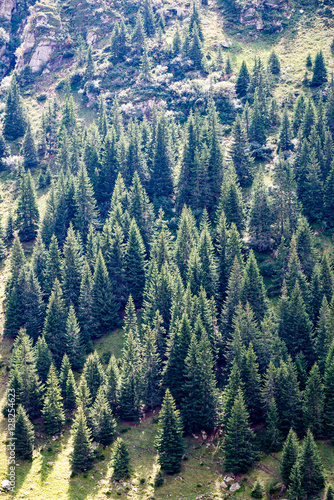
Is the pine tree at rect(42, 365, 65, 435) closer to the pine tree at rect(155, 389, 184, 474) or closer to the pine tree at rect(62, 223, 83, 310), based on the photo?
the pine tree at rect(155, 389, 184, 474)

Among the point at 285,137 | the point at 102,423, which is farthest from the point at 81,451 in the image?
the point at 285,137

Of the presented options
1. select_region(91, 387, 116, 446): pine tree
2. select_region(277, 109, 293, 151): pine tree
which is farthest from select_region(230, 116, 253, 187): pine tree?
select_region(91, 387, 116, 446): pine tree

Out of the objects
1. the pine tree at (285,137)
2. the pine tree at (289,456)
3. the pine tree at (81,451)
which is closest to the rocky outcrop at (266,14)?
the pine tree at (285,137)

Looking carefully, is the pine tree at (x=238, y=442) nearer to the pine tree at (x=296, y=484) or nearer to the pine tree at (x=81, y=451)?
the pine tree at (x=296, y=484)

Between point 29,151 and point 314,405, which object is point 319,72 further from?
point 314,405

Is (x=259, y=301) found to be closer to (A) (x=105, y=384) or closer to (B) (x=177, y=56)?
(A) (x=105, y=384)

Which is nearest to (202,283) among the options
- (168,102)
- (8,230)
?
(8,230)
